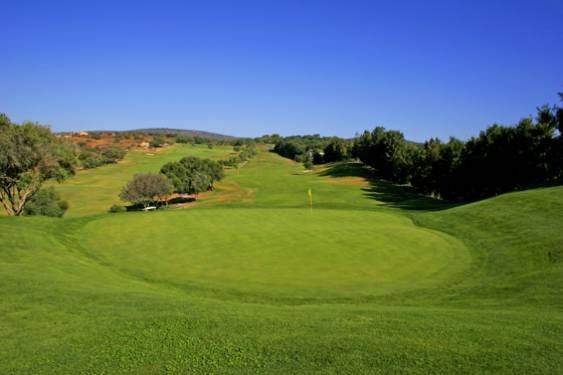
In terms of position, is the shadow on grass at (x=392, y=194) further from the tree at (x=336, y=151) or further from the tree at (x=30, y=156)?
the tree at (x=30, y=156)

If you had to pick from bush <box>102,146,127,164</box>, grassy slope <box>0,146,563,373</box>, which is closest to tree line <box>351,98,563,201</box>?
grassy slope <box>0,146,563,373</box>

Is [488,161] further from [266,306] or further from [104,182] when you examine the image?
[104,182]

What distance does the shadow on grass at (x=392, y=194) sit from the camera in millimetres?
48494

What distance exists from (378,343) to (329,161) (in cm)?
13332

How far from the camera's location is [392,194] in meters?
65.2

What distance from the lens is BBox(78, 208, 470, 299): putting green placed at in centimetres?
1620

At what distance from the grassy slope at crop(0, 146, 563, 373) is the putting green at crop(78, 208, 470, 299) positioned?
14 cm

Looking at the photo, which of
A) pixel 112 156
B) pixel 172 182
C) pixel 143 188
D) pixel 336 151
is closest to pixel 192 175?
pixel 172 182

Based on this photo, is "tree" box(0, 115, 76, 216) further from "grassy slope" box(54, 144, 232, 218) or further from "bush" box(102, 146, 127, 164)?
"bush" box(102, 146, 127, 164)

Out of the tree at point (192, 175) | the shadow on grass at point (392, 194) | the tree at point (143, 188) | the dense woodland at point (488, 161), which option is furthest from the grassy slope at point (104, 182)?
the dense woodland at point (488, 161)

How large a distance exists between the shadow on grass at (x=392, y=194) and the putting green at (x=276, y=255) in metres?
21.5

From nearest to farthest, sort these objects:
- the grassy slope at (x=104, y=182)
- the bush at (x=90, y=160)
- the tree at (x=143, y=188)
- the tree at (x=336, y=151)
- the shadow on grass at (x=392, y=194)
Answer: the shadow on grass at (x=392, y=194) < the tree at (x=143, y=188) < the grassy slope at (x=104, y=182) < the bush at (x=90, y=160) < the tree at (x=336, y=151)

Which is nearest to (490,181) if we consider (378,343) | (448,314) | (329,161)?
(448,314)

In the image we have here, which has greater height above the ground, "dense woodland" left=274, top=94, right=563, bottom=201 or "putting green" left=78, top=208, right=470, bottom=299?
"dense woodland" left=274, top=94, right=563, bottom=201
